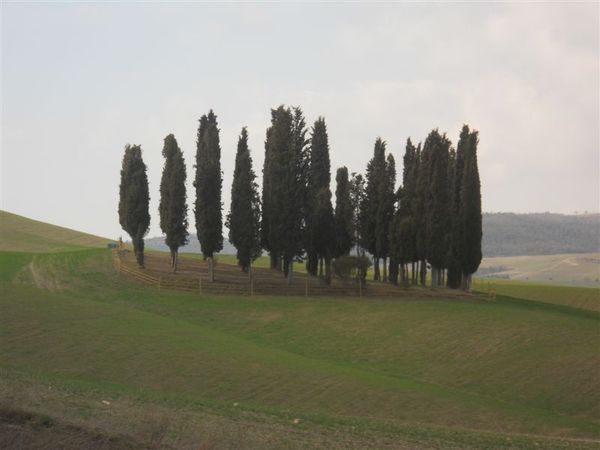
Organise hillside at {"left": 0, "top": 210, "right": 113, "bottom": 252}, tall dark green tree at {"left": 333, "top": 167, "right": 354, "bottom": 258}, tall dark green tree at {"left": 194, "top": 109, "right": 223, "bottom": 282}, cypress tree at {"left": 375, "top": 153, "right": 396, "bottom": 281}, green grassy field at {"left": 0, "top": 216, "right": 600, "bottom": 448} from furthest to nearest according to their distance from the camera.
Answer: hillside at {"left": 0, "top": 210, "right": 113, "bottom": 252} < cypress tree at {"left": 375, "top": 153, "right": 396, "bottom": 281} < tall dark green tree at {"left": 333, "top": 167, "right": 354, "bottom": 258} < tall dark green tree at {"left": 194, "top": 109, "right": 223, "bottom": 282} < green grassy field at {"left": 0, "top": 216, "right": 600, "bottom": 448}

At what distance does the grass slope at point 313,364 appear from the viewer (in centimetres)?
2111

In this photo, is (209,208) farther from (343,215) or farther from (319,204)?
(343,215)

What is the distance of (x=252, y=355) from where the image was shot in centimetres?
3288

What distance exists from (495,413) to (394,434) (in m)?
8.63

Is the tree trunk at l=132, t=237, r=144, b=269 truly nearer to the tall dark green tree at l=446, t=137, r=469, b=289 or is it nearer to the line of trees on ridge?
the line of trees on ridge

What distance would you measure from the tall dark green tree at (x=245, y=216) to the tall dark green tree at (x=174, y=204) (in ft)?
13.0

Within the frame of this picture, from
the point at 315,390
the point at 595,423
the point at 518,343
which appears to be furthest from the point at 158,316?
the point at 595,423

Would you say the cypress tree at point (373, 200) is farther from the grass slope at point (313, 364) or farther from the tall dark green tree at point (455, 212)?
the grass slope at point (313, 364)

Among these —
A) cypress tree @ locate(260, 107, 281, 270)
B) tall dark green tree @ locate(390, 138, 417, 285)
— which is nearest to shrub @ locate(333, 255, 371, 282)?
tall dark green tree @ locate(390, 138, 417, 285)

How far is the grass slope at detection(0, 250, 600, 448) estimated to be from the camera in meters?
21.1

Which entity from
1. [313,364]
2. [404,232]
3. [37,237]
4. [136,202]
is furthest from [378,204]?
[37,237]

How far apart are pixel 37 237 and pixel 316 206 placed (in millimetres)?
45440

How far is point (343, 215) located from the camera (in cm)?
6200

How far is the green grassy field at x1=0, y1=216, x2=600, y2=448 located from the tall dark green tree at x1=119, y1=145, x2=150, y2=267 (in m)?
6.14
